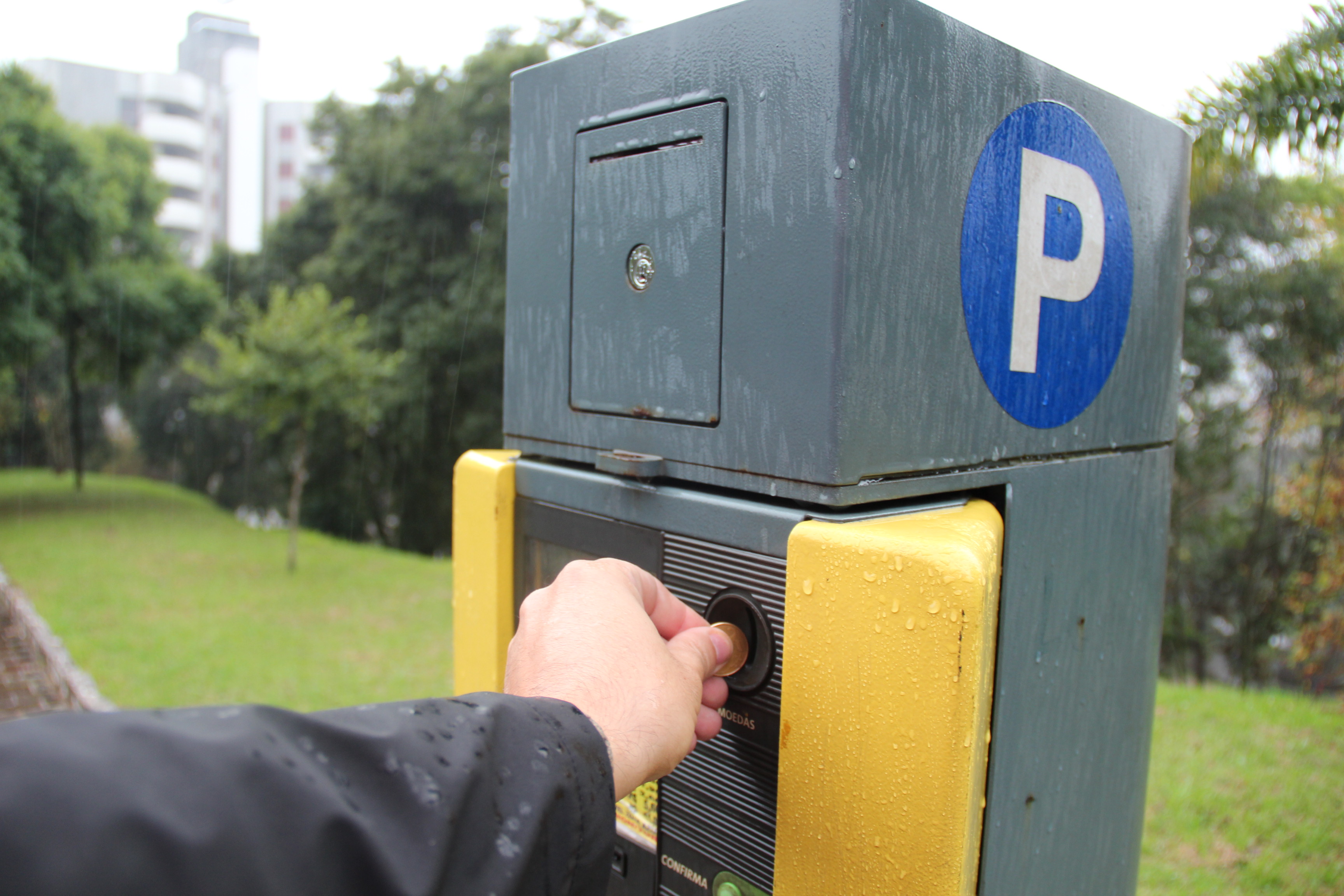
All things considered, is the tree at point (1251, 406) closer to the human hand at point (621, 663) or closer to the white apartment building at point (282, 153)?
the human hand at point (621, 663)

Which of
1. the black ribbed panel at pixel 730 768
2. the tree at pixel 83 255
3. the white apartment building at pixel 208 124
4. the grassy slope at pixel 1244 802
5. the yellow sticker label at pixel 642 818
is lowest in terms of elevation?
the grassy slope at pixel 1244 802

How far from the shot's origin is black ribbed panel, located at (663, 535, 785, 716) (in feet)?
3.53

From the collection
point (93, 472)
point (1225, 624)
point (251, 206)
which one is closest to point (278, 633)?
point (1225, 624)

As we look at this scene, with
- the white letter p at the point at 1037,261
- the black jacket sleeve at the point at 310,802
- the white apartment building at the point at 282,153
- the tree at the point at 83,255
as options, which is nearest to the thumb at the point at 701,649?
the black jacket sleeve at the point at 310,802

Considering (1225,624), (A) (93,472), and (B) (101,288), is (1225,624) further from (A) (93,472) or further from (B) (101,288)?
(A) (93,472)

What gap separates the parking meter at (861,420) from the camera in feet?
3.21

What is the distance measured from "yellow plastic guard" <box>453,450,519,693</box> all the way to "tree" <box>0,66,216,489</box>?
1326cm

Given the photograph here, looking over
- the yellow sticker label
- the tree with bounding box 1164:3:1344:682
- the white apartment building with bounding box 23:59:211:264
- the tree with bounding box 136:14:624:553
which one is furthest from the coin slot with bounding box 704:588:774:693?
the white apartment building with bounding box 23:59:211:264

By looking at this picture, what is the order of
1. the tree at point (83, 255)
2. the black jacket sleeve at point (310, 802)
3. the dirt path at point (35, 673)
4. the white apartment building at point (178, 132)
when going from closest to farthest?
the black jacket sleeve at point (310, 802), the dirt path at point (35, 673), the tree at point (83, 255), the white apartment building at point (178, 132)

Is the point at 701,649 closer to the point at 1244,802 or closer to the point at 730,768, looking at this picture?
the point at 730,768

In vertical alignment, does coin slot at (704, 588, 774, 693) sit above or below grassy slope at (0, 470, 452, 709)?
above

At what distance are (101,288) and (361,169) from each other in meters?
4.60

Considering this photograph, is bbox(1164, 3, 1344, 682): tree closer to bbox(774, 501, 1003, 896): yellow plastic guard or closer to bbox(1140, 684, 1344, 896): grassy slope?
Answer: bbox(1140, 684, 1344, 896): grassy slope

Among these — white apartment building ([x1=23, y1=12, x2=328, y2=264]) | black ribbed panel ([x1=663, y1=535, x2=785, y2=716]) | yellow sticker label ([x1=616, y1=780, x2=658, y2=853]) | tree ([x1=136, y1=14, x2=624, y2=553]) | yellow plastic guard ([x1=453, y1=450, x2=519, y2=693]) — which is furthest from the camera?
tree ([x1=136, y1=14, x2=624, y2=553])
